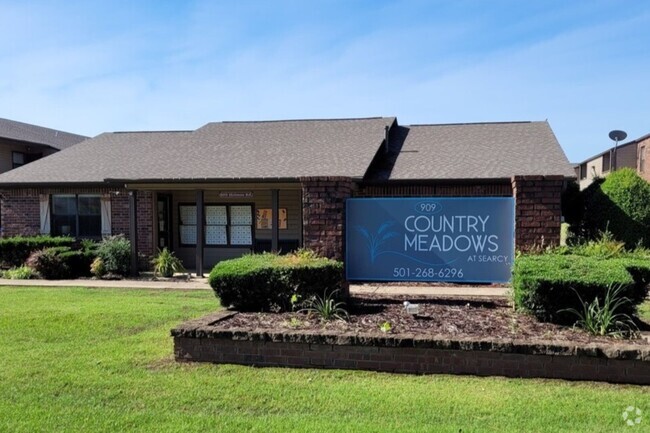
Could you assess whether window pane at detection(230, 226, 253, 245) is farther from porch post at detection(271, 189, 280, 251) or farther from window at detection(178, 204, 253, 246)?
porch post at detection(271, 189, 280, 251)

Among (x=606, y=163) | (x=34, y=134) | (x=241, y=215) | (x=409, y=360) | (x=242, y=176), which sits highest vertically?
(x=34, y=134)

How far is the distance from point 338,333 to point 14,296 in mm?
8417

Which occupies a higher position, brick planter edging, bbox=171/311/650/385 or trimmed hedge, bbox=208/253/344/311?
trimmed hedge, bbox=208/253/344/311

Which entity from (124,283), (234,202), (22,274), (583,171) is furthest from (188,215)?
(583,171)

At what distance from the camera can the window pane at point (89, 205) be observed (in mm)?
16594

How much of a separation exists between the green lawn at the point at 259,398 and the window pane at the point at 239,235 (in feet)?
34.2

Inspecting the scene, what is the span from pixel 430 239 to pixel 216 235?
10795mm

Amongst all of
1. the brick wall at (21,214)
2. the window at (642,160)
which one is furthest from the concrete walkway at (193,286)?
the window at (642,160)

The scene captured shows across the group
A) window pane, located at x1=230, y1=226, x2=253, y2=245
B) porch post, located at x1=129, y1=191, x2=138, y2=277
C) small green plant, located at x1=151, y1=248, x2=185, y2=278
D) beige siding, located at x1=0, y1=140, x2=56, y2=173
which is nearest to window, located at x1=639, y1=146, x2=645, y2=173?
window pane, located at x1=230, y1=226, x2=253, y2=245

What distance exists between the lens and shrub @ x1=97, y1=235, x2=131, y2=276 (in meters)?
14.9

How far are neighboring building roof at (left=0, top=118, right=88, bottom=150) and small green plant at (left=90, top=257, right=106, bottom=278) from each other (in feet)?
49.2

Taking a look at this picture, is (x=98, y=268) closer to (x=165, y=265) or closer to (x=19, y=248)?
(x=165, y=265)

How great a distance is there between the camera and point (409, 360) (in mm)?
5539

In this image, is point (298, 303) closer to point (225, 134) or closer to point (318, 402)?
point (318, 402)
